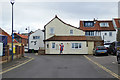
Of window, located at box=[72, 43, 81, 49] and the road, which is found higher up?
Result: window, located at box=[72, 43, 81, 49]

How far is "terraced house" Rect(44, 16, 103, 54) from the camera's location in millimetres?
36000

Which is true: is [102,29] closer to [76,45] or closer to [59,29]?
[59,29]

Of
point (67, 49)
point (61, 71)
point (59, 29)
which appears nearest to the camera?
point (61, 71)

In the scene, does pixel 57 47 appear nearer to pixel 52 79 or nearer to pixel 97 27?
pixel 97 27

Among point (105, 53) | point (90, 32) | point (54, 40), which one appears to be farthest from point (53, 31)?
point (90, 32)

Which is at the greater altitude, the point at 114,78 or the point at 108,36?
the point at 108,36

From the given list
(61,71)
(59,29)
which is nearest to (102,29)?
(59,29)

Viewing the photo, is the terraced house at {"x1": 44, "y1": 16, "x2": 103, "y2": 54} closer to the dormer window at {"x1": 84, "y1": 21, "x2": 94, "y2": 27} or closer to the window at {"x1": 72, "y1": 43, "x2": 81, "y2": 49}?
the window at {"x1": 72, "y1": 43, "x2": 81, "y2": 49}

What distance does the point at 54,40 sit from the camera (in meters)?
36.2

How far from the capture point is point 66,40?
36.2 meters

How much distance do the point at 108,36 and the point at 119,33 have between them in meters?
4.28

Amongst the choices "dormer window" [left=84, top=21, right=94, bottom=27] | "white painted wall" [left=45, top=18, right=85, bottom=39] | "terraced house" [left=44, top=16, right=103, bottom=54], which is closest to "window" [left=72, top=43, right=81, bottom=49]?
"terraced house" [left=44, top=16, right=103, bottom=54]

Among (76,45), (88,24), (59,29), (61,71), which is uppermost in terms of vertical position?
(88,24)

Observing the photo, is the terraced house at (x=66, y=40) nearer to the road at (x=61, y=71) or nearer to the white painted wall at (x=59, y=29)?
the white painted wall at (x=59, y=29)
